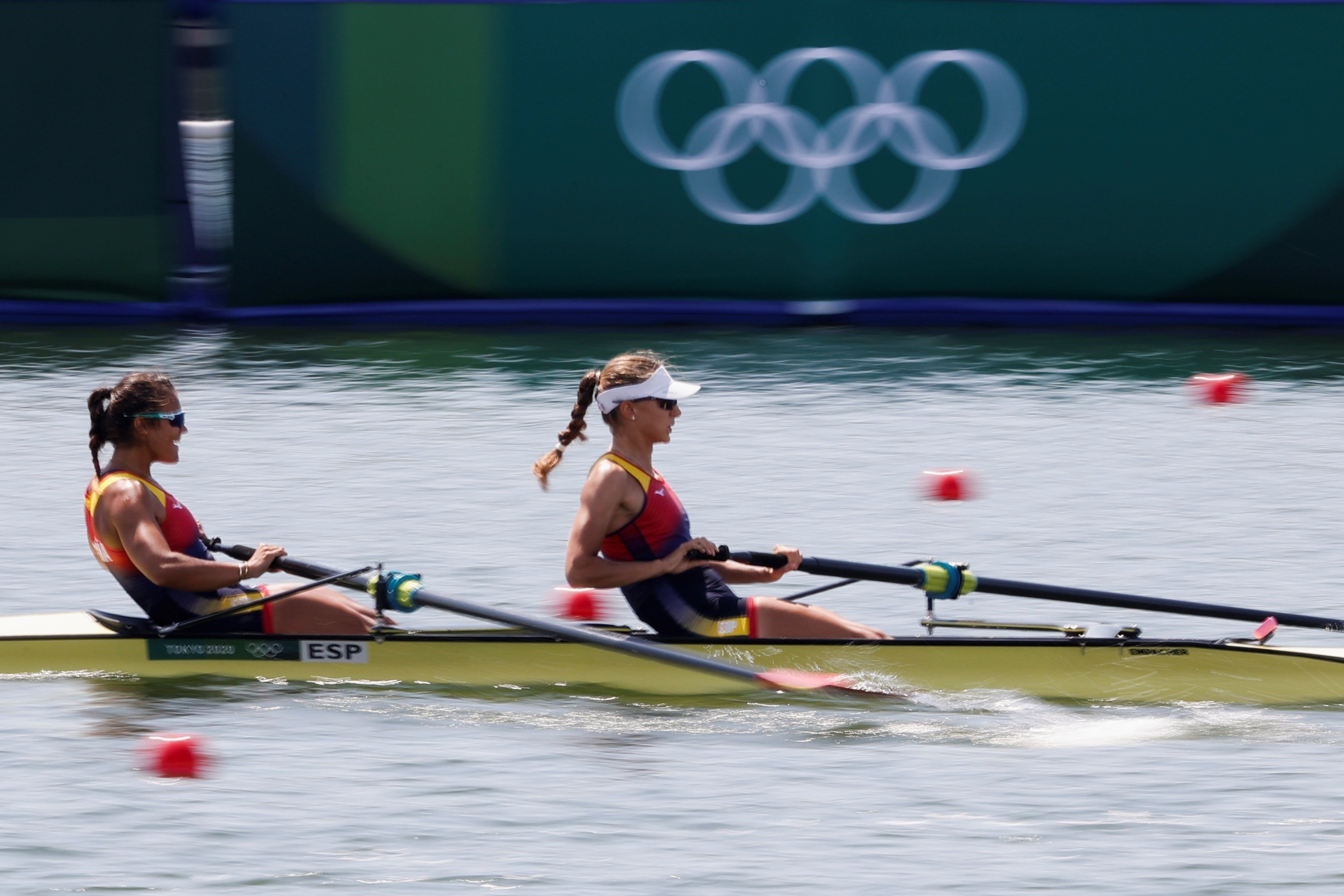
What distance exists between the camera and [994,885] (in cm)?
599

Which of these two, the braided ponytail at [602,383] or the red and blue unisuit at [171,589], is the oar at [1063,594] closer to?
the braided ponytail at [602,383]

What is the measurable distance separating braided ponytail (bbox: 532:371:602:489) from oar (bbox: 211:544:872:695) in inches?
20.0

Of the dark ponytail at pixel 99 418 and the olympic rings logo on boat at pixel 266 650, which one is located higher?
the dark ponytail at pixel 99 418

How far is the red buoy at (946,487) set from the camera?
1118cm

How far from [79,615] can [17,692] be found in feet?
1.47

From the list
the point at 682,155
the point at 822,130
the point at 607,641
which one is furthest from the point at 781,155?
the point at 607,641

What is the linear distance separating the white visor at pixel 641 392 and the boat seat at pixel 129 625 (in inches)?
74.4

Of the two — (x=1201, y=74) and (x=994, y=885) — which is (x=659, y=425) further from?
(x=1201, y=74)

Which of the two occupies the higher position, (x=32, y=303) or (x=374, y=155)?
(x=374, y=155)

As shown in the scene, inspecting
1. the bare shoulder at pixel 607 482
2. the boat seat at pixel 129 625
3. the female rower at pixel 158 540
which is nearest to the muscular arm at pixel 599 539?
the bare shoulder at pixel 607 482

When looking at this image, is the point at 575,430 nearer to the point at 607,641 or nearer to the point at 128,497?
the point at 607,641

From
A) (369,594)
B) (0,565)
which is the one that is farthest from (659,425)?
(0,565)

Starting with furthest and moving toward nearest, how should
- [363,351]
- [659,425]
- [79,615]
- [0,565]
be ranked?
[363,351] < [0,565] < [79,615] < [659,425]

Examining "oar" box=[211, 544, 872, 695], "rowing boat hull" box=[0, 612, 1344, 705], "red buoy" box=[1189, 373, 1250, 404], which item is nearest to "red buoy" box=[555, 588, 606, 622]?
"rowing boat hull" box=[0, 612, 1344, 705]
